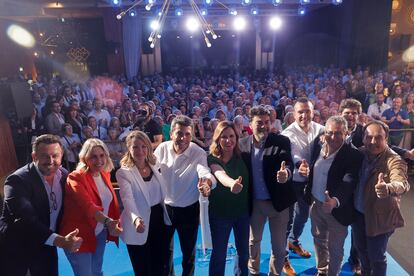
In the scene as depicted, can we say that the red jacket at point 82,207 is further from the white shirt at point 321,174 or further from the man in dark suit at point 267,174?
the white shirt at point 321,174

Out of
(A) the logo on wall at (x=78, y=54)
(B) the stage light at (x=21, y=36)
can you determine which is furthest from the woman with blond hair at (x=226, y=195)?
(B) the stage light at (x=21, y=36)

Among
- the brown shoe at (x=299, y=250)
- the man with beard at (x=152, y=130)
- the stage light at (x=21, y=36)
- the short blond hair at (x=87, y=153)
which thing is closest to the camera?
the short blond hair at (x=87, y=153)

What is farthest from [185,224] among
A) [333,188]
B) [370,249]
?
[370,249]

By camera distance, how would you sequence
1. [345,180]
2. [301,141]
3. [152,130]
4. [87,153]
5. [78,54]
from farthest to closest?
[78,54] < [152,130] < [301,141] < [345,180] < [87,153]

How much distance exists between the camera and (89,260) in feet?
7.18

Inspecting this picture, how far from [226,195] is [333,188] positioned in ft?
2.68

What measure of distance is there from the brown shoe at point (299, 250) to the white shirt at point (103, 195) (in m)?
1.99

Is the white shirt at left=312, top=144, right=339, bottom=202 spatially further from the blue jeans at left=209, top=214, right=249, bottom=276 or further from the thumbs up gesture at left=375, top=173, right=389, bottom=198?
the blue jeans at left=209, top=214, right=249, bottom=276

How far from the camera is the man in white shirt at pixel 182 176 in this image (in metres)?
2.39

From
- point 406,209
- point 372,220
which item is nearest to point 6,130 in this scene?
point 372,220

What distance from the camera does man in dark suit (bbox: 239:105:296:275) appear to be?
8.02 feet

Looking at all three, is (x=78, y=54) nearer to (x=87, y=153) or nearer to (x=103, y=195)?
(x=87, y=153)

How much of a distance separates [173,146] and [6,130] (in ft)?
17.9

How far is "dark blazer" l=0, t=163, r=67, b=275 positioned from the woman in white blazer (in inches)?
19.4
